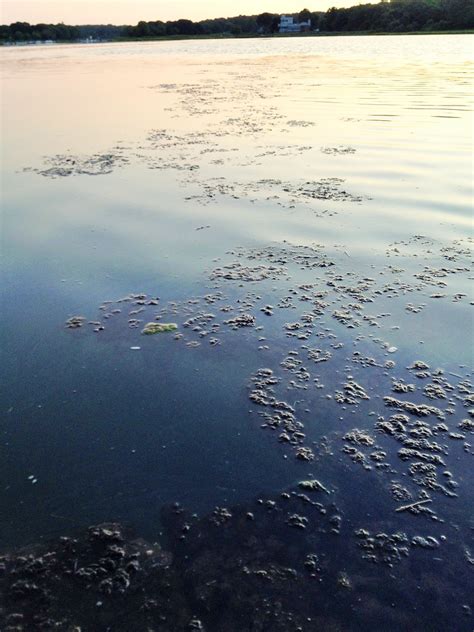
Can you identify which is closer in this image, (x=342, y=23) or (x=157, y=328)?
(x=157, y=328)

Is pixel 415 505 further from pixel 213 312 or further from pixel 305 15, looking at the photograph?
pixel 305 15

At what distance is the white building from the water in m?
127

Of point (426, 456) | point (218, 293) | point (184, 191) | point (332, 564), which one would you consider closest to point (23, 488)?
point (332, 564)

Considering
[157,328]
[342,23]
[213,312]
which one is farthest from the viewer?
[342,23]

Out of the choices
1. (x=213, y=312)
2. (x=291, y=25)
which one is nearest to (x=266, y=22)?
(x=291, y=25)

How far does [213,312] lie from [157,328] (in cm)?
63

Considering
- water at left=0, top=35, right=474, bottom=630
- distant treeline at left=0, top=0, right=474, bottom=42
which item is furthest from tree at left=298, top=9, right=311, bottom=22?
water at left=0, top=35, right=474, bottom=630

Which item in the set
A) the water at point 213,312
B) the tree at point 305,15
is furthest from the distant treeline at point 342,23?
the water at point 213,312

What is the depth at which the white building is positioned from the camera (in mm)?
125750

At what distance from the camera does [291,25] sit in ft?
421

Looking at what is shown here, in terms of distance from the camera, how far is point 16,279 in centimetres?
659

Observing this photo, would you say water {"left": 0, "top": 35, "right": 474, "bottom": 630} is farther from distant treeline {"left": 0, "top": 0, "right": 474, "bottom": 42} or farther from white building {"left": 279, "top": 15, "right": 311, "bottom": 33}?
white building {"left": 279, "top": 15, "right": 311, "bottom": 33}

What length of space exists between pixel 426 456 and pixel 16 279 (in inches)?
200

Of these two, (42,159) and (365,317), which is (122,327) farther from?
(42,159)
